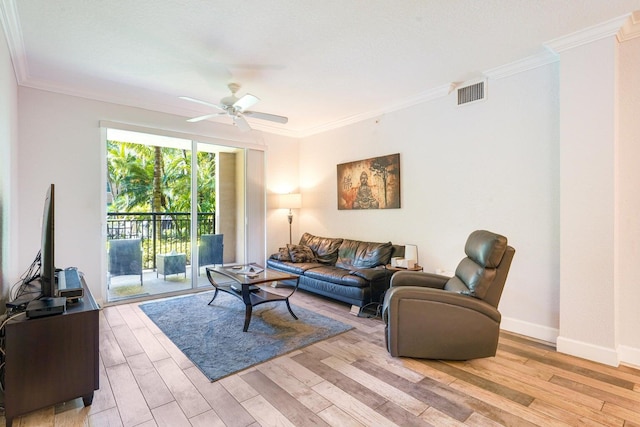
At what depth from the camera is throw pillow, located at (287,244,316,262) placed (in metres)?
4.92

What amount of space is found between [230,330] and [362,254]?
204 centimetres

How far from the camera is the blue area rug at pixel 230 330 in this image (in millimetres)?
2596

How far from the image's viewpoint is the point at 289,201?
560cm

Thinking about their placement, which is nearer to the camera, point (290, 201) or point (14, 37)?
point (14, 37)

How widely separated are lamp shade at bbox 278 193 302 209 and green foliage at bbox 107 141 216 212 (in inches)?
44.4

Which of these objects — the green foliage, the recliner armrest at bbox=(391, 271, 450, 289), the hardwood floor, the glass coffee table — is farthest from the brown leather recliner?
the green foliage

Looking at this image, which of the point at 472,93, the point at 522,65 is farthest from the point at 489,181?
the point at 522,65

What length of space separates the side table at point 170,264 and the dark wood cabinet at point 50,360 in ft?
9.49

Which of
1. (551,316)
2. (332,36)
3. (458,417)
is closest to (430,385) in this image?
(458,417)

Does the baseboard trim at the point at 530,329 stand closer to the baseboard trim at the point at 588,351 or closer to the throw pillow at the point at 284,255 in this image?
the baseboard trim at the point at 588,351

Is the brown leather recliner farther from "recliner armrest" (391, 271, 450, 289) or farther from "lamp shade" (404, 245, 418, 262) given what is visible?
"lamp shade" (404, 245, 418, 262)

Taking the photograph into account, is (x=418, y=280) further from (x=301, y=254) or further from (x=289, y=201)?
(x=289, y=201)

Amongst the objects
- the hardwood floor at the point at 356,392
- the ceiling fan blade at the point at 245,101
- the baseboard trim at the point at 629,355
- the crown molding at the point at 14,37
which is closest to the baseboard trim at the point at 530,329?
the hardwood floor at the point at 356,392

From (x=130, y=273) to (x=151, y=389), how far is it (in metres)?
2.88
